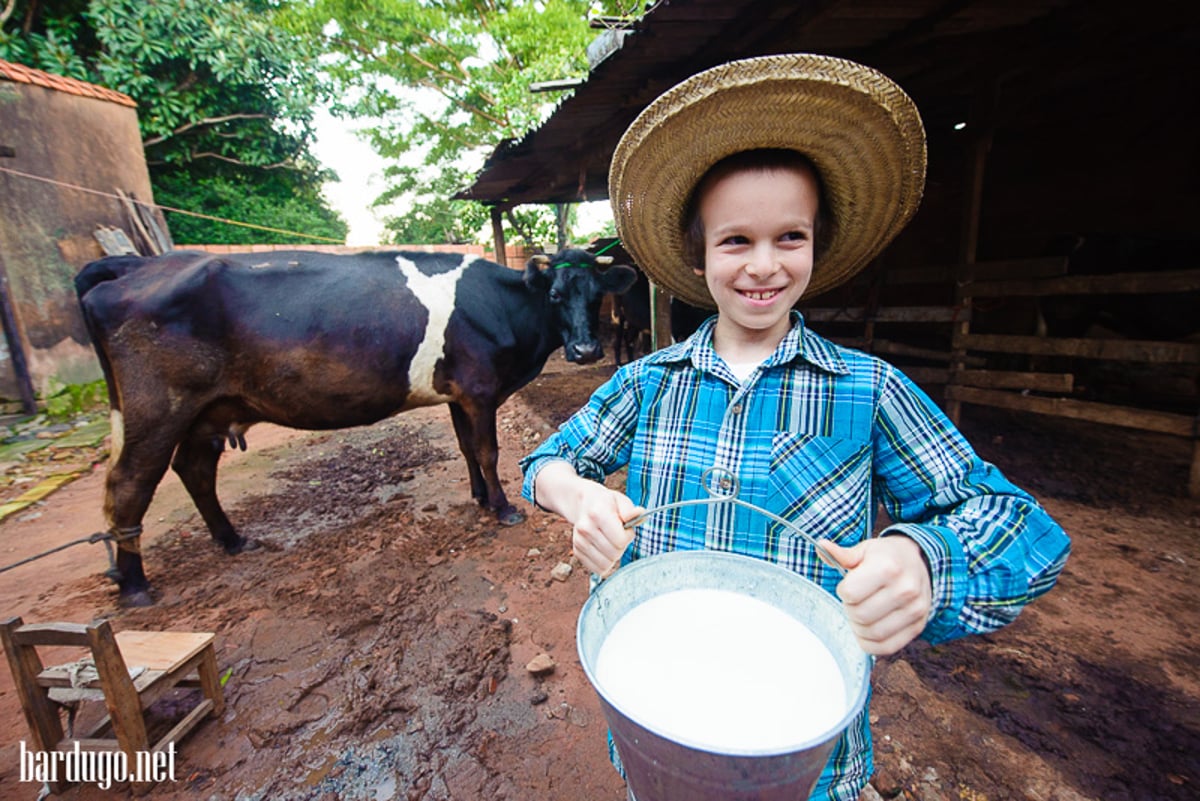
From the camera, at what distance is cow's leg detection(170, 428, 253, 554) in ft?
10.8

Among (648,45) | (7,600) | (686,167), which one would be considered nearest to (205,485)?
(7,600)

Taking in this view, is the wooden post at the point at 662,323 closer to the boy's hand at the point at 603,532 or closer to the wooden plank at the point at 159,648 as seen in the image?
the wooden plank at the point at 159,648

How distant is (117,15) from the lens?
9.37m

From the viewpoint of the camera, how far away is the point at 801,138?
1.13m

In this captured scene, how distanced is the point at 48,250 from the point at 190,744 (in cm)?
896

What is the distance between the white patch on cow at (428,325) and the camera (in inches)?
140

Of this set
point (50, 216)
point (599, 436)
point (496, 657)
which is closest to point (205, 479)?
point (496, 657)

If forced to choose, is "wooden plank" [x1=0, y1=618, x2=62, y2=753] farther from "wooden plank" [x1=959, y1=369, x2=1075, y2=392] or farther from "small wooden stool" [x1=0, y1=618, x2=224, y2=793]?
"wooden plank" [x1=959, y1=369, x2=1075, y2=392]

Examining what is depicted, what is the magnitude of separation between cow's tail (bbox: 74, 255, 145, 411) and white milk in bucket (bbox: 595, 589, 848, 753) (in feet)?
11.3

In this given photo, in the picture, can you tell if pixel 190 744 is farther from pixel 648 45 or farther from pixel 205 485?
pixel 648 45

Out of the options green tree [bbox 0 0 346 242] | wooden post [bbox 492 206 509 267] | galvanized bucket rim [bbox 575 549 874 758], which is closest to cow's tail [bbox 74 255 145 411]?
galvanized bucket rim [bbox 575 549 874 758]

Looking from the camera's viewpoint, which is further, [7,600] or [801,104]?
[7,600]

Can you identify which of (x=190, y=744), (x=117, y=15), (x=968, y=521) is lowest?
(x=190, y=744)

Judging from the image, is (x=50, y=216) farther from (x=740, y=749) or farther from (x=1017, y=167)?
(x=1017, y=167)
